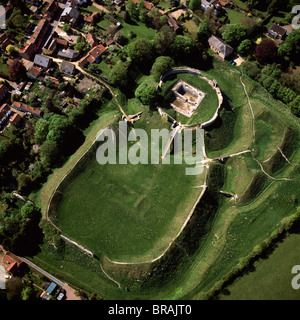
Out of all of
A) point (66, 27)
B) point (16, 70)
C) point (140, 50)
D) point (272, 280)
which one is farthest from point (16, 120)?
point (272, 280)

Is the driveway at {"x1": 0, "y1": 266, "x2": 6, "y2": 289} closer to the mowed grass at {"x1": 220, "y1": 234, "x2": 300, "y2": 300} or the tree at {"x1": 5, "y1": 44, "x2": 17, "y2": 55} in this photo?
the mowed grass at {"x1": 220, "y1": 234, "x2": 300, "y2": 300}

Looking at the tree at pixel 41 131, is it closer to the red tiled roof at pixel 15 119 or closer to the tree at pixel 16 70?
the red tiled roof at pixel 15 119

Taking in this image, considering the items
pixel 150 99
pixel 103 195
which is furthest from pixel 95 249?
pixel 150 99

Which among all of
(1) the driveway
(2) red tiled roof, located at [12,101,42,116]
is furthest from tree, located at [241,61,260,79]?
(1) the driveway

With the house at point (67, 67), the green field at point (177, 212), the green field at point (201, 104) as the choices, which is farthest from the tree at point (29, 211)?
the green field at point (201, 104)

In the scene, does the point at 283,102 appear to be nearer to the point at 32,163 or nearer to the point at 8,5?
the point at 32,163

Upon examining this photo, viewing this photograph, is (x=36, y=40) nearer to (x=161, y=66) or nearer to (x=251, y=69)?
(x=161, y=66)

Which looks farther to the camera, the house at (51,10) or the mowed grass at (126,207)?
the house at (51,10)
